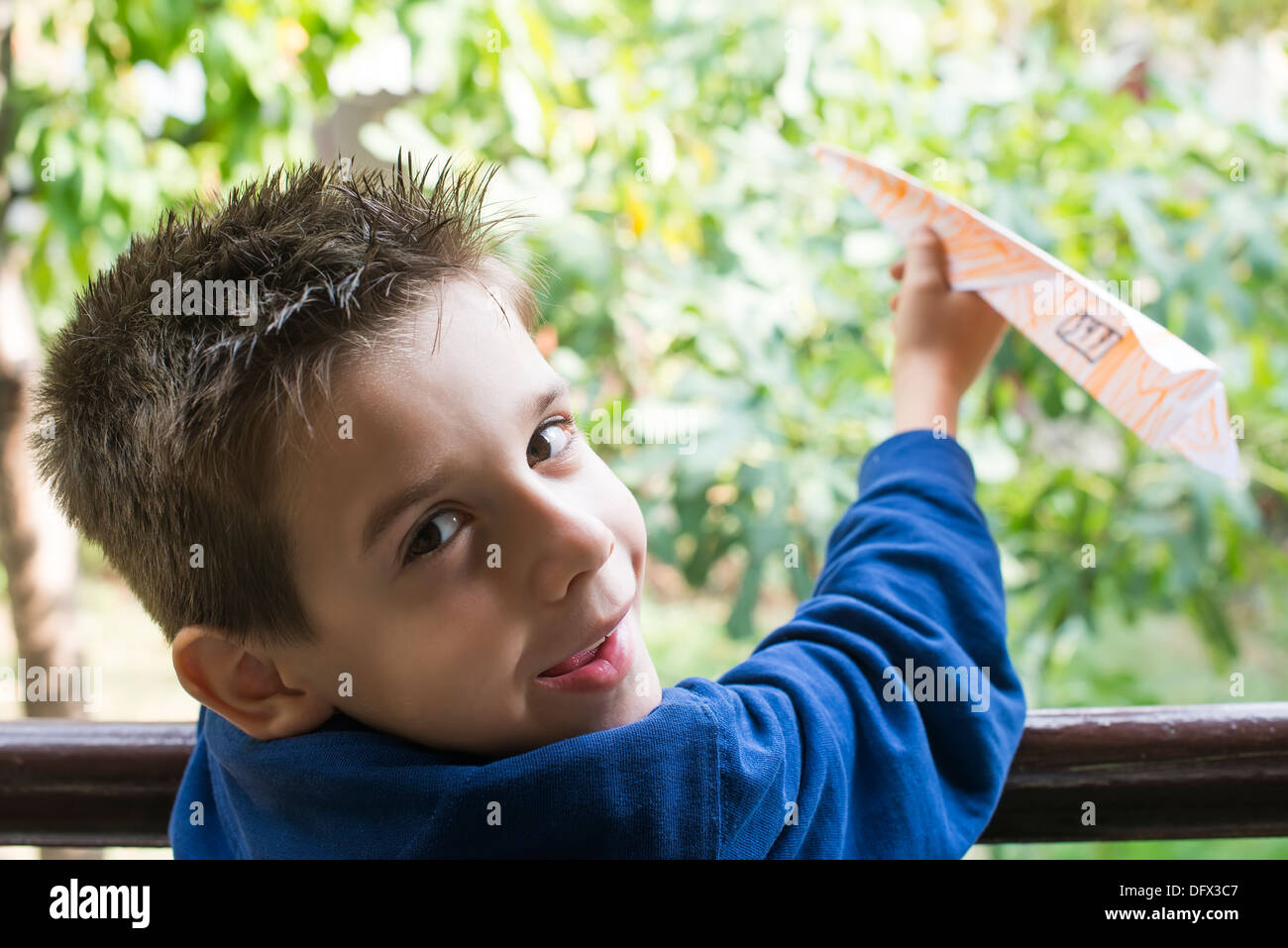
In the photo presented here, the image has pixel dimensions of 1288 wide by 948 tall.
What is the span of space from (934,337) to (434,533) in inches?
17.2

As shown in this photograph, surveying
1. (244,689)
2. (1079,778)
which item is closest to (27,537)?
(244,689)

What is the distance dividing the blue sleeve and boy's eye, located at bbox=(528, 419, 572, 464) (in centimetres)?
15

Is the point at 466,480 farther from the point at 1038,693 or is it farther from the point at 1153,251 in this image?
the point at 1038,693

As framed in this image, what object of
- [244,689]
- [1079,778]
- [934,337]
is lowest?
[1079,778]

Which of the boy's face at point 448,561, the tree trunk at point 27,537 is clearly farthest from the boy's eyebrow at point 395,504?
the tree trunk at point 27,537

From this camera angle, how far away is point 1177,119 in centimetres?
152

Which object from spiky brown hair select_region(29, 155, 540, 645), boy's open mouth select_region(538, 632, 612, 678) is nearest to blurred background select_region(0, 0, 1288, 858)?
spiky brown hair select_region(29, 155, 540, 645)

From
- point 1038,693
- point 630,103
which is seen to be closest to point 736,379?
point 630,103

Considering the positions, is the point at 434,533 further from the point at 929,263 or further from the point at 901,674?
the point at 929,263

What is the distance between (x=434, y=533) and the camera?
56 centimetres

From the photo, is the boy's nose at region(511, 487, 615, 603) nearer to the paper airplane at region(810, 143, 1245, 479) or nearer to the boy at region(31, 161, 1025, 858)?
the boy at region(31, 161, 1025, 858)

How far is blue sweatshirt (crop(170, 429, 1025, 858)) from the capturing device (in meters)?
0.56

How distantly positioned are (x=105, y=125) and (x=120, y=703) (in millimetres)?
2161

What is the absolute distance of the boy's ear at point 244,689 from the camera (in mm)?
594
